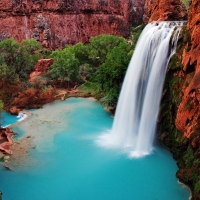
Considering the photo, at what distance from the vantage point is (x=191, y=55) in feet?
38.2

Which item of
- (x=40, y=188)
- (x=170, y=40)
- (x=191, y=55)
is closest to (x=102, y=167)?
(x=40, y=188)

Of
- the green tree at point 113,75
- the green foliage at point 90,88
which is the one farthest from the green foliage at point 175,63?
the green foliage at point 90,88

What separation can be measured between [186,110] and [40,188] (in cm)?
720

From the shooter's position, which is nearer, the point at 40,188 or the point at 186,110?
the point at 40,188

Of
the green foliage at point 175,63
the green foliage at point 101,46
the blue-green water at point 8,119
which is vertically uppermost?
the green foliage at point 175,63

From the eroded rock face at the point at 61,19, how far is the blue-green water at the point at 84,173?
826 inches

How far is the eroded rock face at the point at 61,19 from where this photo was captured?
32469 mm

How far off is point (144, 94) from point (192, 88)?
3764mm

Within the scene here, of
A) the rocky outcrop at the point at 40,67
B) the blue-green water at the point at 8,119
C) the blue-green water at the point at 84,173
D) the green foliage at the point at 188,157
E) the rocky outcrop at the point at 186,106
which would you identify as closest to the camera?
the blue-green water at the point at 84,173

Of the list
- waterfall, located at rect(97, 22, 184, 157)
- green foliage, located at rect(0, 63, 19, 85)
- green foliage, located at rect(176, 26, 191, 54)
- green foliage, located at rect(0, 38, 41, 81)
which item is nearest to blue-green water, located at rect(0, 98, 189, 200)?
waterfall, located at rect(97, 22, 184, 157)

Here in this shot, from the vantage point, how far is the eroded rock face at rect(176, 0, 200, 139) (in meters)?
10.8

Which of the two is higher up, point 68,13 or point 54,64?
point 68,13

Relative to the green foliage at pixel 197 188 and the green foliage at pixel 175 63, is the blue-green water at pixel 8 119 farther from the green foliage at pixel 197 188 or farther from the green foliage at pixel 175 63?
the green foliage at pixel 197 188

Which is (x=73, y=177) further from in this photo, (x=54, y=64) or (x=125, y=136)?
(x=54, y=64)
